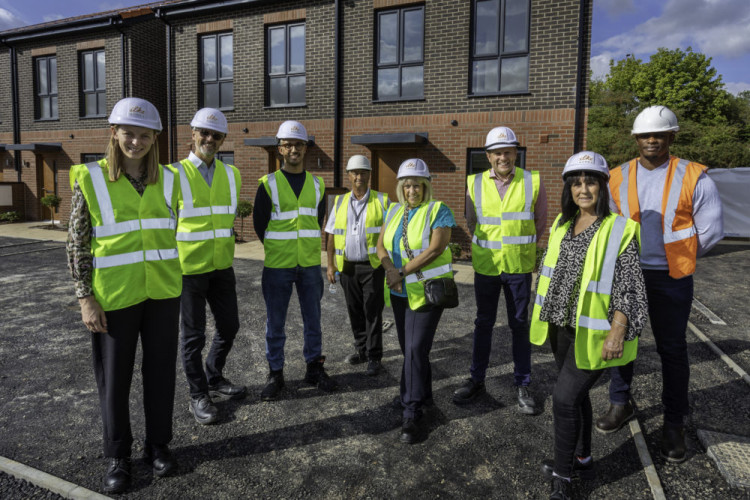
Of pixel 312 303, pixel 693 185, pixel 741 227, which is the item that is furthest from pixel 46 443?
pixel 741 227

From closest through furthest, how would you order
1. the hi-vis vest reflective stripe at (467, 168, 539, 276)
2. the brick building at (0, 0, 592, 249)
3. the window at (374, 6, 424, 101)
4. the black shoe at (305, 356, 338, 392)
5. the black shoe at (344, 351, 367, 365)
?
the hi-vis vest reflective stripe at (467, 168, 539, 276)
the black shoe at (305, 356, 338, 392)
the black shoe at (344, 351, 367, 365)
the brick building at (0, 0, 592, 249)
the window at (374, 6, 424, 101)

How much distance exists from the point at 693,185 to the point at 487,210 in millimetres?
1377

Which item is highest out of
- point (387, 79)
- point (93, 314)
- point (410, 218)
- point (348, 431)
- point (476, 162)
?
point (387, 79)

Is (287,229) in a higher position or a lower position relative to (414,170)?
lower

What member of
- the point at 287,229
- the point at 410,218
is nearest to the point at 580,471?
the point at 410,218

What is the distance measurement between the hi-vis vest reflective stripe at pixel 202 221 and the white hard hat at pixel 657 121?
2.93 m

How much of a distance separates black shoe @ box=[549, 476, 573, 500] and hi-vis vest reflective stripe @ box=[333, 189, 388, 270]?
8.05ft

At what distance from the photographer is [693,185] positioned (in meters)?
3.05

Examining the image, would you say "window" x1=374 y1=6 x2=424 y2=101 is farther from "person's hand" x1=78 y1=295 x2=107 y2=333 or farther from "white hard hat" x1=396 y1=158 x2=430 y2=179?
"person's hand" x1=78 y1=295 x2=107 y2=333

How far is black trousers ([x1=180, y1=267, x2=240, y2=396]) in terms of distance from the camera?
3.50 metres

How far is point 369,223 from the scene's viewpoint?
456 centimetres

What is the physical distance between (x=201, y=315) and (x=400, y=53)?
30.1ft

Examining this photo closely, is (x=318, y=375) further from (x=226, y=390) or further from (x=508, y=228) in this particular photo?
(x=508, y=228)

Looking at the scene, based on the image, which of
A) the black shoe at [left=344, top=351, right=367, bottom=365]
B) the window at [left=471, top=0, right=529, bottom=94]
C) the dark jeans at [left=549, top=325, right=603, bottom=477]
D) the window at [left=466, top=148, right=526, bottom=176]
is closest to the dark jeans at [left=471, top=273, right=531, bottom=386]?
the dark jeans at [left=549, top=325, right=603, bottom=477]
